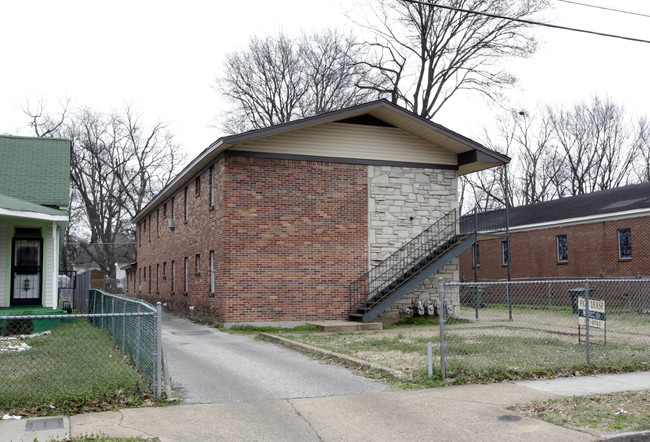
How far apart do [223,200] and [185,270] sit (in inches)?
280

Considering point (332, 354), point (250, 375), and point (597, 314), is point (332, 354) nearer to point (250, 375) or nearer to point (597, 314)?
point (250, 375)

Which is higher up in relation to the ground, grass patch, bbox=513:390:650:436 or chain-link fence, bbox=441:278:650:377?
chain-link fence, bbox=441:278:650:377

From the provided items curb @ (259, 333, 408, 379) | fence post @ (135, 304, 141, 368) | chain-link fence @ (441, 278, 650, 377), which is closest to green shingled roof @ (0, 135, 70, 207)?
curb @ (259, 333, 408, 379)

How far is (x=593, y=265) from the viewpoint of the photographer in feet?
88.3

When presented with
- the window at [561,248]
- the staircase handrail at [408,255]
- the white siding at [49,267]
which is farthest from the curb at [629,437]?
the window at [561,248]

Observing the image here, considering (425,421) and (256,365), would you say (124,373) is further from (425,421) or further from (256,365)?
(425,421)

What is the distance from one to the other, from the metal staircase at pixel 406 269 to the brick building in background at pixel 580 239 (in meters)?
6.53

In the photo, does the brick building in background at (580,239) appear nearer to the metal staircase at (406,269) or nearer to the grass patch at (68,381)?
the metal staircase at (406,269)

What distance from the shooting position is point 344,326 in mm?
16469

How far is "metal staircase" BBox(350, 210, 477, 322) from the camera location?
57.8ft

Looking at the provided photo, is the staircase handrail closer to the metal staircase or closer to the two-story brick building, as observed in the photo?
the metal staircase

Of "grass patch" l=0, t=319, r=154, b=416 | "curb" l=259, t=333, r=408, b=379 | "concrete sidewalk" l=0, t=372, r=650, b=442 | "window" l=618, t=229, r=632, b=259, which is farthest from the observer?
"window" l=618, t=229, r=632, b=259

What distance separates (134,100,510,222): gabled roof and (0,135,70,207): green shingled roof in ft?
13.2

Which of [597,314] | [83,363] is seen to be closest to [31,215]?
[83,363]
